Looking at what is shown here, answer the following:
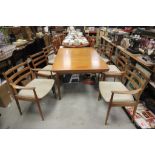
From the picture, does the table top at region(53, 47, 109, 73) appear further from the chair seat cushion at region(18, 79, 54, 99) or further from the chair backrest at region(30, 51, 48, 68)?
the chair backrest at region(30, 51, 48, 68)

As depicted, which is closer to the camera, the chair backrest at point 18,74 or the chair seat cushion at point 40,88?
the chair backrest at point 18,74

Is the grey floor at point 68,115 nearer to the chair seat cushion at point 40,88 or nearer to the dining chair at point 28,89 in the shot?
the dining chair at point 28,89

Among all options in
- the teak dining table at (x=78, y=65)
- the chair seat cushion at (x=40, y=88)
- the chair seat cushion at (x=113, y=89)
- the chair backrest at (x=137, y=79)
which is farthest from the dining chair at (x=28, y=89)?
the chair backrest at (x=137, y=79)

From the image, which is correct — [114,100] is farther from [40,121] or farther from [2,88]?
[2,88]

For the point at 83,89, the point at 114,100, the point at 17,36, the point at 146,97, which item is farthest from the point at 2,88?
the point at 146,97

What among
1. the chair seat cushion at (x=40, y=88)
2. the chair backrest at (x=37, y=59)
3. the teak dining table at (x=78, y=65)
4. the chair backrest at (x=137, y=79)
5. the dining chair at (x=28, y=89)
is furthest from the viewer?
the chair backrest at (x=37, y=59)

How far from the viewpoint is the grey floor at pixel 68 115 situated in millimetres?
1634

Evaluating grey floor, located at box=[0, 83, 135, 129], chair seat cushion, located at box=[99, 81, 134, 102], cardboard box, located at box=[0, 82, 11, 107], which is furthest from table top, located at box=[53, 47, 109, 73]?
cardboard box, located at box=[0, 82, 11, 107]

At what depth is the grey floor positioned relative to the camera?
→ 1634 millimetres

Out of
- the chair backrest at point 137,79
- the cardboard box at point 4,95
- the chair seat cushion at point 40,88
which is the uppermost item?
the chair backrest at point 137,79

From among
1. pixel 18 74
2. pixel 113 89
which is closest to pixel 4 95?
pixel 18 74

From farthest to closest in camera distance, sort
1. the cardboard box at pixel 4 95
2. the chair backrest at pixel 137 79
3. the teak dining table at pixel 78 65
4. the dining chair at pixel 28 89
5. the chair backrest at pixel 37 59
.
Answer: the chair backrest at pixel 37 59
the cardboard box at pixel 4 95
the teak dining table at pixel 78 65
the dining chair at pixel 28 89
the chair backrest at pixel 137 79

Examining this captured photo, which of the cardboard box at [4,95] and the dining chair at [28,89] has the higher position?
the dining chair at [28,89]

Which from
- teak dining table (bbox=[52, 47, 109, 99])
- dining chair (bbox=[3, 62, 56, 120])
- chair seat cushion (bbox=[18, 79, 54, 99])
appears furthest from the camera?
teak dining table (bbox=[52, 47, 109, 99])
